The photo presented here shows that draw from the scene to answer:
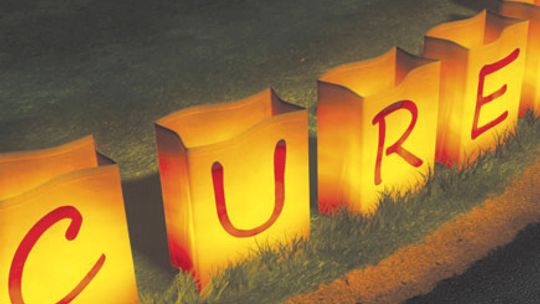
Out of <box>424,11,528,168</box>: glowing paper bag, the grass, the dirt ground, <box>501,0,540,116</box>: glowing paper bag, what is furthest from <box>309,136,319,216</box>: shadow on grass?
<box>501,0,540,116</box>: glowing paper bag

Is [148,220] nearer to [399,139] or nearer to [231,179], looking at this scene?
[231,179]

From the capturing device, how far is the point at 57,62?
5820mm

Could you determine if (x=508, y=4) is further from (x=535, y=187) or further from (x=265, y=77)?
(x=265, y=77)

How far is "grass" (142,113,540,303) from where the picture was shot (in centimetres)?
271

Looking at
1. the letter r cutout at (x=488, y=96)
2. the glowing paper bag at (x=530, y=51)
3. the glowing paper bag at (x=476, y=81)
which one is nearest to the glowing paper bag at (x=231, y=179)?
the glowing paper bag at (x=476, y=81)

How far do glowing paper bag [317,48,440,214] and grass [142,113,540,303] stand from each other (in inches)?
3.6

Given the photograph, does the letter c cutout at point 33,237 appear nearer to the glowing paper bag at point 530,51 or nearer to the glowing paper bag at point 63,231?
the glowing paper bag at point 63,231

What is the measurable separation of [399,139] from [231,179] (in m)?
0.92

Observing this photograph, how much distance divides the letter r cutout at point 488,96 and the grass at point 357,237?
15cm

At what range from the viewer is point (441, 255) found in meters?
3.02

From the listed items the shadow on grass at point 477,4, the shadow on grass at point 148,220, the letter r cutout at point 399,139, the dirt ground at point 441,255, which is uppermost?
the letter r cutout at point 399,139

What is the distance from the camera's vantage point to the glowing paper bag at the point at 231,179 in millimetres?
2537

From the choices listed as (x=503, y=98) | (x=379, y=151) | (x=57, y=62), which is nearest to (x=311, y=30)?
(x=57, y=62)

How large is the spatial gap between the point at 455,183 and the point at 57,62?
3.75m
